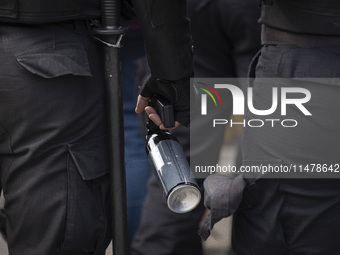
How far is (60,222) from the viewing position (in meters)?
2.08

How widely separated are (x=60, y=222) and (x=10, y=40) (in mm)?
530

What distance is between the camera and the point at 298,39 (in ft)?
6.07

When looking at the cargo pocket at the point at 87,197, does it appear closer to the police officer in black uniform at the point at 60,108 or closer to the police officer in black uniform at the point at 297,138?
the police officer in black uniform at the point at 60,108

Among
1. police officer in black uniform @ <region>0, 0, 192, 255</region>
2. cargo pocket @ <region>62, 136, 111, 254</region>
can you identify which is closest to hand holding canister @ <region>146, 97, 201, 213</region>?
police officer in black uniform @ <region>0, 0, 192, 255</region>

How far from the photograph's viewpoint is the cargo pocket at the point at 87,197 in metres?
2.08

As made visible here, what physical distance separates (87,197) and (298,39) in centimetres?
76

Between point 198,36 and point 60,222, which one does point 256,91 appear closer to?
point 60,222

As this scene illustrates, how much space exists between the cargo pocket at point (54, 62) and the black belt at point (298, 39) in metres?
0.52

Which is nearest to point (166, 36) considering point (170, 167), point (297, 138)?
point (170, 167)

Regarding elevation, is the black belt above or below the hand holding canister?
above

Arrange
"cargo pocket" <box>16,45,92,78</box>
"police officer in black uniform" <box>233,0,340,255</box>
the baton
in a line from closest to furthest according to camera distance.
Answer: "police officer in black uniform" <box>233,0,340,255</box>
"cargo pocket" <box>16,45,92,78</box>
the baton

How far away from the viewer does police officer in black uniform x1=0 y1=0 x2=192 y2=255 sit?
1.98 meters

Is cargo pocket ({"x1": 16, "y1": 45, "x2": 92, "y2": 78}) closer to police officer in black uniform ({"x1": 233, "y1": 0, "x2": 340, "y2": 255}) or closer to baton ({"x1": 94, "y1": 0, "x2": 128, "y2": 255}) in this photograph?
baton ({"x1": 94, "y1": 0, "x2": 128, "y2": 255})

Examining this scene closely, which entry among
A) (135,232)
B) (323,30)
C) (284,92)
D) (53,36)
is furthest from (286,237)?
(135,232)
